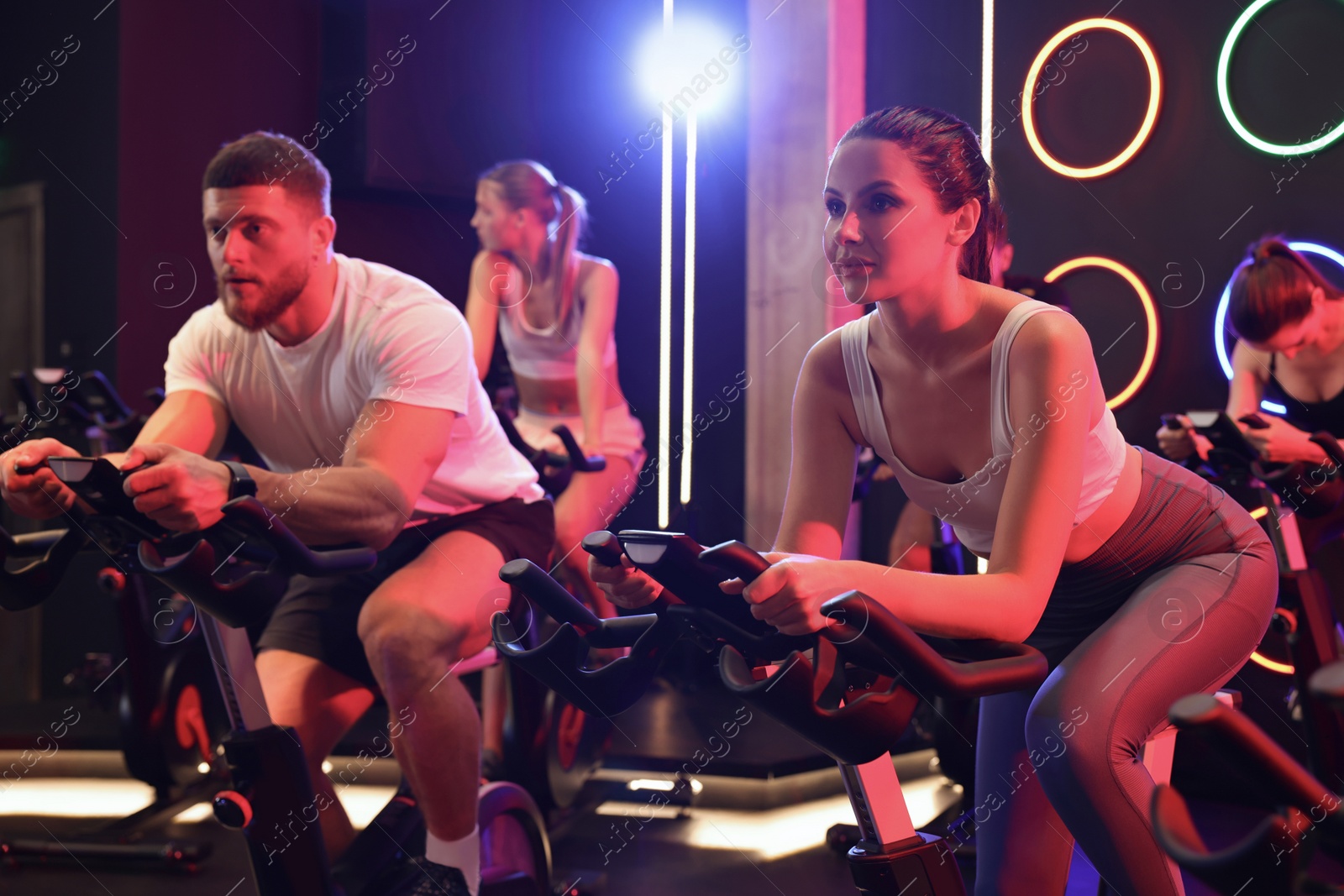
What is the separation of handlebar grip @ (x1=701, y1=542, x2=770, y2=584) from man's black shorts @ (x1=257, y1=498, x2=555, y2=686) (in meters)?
1.26

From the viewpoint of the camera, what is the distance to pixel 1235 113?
3314 millimetres

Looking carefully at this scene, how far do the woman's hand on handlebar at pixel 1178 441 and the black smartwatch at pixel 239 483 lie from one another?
211 centimetres

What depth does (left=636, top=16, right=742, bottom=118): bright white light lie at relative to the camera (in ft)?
15.8

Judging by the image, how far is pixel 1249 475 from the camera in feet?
8.23

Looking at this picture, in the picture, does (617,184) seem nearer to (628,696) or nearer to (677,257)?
(677,257)

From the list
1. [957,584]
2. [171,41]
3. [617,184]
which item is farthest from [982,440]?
[171,41]

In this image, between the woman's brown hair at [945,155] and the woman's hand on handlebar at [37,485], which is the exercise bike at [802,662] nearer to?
the woman's brown hair at [945,155]

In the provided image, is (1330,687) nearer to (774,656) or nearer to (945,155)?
(774,656)

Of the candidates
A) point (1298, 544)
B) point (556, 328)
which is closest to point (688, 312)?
point (556, 328)

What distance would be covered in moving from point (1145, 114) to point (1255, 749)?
332 cm

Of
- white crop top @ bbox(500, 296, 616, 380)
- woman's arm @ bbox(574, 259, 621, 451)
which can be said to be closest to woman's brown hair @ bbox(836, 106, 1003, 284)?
woman's arm @ bbox(574, 259, 621, 451)

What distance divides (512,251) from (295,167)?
1.65 metres

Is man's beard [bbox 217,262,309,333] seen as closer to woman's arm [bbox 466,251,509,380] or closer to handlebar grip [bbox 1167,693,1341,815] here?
woman's arm [bbox 466,251,509,380]

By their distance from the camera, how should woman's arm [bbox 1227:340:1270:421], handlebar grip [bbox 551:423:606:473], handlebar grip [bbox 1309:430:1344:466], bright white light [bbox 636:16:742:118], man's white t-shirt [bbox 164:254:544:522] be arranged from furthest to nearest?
bright white light [bbox 636:16:742:118], woman's arm [bbox 1227:340:1270:421], handlebar grip [bbox 551:423:606:473], handlebar grip [bbox 1309:430:1344:466], man's white t-shirt [bbox 164:254:544:522]
